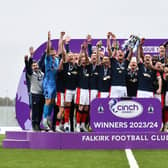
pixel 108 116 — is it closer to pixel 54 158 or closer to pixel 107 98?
pixel 107 98

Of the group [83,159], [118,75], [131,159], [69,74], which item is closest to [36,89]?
[69,74]

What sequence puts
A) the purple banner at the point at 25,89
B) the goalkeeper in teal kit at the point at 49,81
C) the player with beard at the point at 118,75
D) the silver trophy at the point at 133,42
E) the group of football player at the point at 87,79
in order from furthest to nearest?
the purple banner at the point at 25,89 < the silver trophy at the point at 133,42 < the goalkeeper in teal kit at the point at 49,81 < the group of football player at the point at 87,79 < the player with beard at the point at 118,75

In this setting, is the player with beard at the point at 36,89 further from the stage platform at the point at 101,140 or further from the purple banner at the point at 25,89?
the purple banner at the point at 25,89

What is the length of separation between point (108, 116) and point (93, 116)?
32cm

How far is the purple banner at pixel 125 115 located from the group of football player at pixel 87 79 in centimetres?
40

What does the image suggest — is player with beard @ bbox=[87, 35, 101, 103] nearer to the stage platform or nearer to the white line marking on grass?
the stage platform

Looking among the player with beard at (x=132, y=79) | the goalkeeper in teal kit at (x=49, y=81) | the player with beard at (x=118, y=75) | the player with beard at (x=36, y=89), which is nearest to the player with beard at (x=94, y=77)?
the player with beard at (x=118, y=75)

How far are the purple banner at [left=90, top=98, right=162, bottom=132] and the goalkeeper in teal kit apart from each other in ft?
4.04

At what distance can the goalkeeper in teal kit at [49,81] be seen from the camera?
11188 millimetres

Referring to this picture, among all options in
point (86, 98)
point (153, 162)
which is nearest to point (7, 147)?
point (86, 98)

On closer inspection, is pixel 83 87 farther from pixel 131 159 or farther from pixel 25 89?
pixel 25 89

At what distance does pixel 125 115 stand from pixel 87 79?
3.87 feet

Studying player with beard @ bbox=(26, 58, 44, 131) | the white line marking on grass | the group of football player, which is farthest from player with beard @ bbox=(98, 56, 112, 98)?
the white line marking on grass

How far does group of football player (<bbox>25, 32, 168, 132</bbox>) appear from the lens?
11.0m
